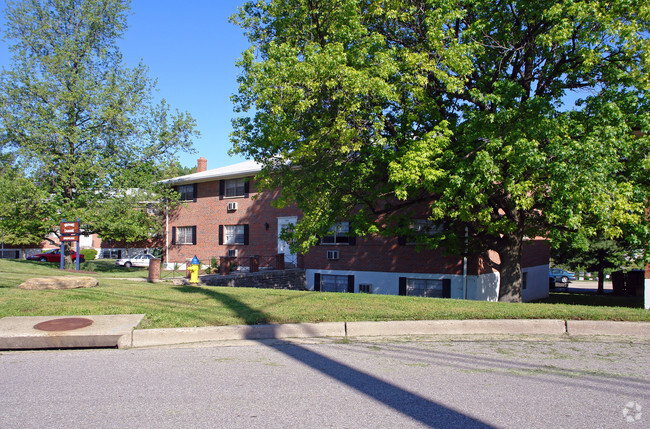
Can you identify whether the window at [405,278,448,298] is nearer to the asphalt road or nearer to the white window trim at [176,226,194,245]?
the asphalt road

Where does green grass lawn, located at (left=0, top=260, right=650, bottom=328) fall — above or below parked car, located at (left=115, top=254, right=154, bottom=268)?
above

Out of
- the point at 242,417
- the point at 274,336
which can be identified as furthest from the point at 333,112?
the point at 242,417

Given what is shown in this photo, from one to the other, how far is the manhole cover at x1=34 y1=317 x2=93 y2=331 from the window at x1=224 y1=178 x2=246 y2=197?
59.4ft

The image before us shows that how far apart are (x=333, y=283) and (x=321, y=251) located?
1621 mm

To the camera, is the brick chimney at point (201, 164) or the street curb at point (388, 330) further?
the brick chimney at point (201, 164)

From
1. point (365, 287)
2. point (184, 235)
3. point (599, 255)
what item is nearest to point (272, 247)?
point (365, 287)

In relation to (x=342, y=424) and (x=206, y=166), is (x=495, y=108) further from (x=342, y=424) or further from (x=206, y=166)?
(x=206, y=166)

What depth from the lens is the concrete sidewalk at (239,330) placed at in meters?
7.38

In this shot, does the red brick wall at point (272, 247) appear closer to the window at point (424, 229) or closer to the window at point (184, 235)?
the window at point (184, 235)

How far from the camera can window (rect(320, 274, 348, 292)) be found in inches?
872

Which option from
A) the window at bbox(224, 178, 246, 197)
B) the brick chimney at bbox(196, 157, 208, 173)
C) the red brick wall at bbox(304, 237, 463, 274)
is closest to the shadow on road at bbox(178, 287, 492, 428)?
the red brick wall at bbox(304, 237, 463, 274)

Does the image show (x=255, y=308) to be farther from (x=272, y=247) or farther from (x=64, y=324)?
(x=272, y=247)

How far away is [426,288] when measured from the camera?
1969cm

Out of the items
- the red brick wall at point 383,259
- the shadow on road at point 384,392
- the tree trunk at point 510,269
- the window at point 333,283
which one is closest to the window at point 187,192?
the red brick wall at point 383,259
